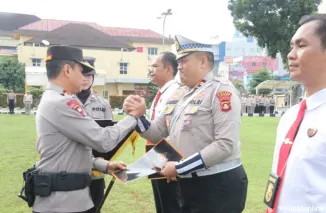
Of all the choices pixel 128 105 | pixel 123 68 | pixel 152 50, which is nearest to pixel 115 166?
pixel 128 105

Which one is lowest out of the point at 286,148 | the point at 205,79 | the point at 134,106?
the point at 286,148

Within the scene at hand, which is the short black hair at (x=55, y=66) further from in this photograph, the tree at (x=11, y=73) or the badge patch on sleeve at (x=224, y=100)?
the tree at (x=11, y=73)

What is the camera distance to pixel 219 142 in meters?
2.63

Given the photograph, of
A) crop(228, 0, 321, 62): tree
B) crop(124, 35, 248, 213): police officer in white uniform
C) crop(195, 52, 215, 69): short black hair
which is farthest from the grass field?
crop(228, 0, 321, 62): tree

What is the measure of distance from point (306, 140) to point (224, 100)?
1053 mm

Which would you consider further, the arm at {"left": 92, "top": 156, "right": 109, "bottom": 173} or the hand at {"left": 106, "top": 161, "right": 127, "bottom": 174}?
the arm at {"left": 92, "top": 156, "right": 109, "bottom": 173}

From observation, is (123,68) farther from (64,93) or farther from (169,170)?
(169,170)

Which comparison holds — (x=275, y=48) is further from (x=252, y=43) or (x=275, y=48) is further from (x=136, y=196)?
(x=252, y=43)

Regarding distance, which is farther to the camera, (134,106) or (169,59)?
(169,59)

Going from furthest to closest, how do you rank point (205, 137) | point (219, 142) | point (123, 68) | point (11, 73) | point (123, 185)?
point (123, 68), point (11, 73), point (123, 185), point (205, 137), point (219, 142)

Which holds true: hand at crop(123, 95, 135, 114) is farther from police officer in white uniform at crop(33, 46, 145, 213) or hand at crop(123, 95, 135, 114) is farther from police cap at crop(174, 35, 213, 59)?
police cap at crop(174, 35, 213, 59)

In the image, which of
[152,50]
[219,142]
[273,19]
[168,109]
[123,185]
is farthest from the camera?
[152,50]

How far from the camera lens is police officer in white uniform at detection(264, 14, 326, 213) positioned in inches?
65.9

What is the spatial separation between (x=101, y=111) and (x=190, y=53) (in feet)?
4.99
